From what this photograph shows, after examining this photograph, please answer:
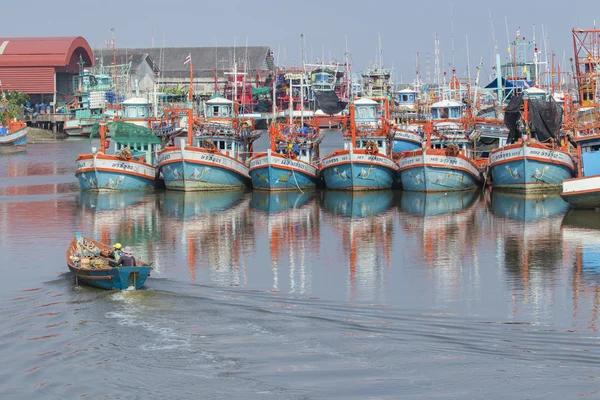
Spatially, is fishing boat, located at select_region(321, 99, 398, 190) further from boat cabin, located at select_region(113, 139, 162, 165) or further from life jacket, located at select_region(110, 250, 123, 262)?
life jacket, located at select_region(110, 250, 123, 262)

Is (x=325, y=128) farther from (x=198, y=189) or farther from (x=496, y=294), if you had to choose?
(x=496, y=294)

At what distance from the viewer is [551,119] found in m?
53.6

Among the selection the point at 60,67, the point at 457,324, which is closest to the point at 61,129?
the point at 60,67

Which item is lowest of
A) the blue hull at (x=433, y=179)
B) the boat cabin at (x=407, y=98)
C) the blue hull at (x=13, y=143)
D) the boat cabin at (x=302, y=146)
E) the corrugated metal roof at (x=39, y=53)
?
the blue hull at (x=433, y=179)

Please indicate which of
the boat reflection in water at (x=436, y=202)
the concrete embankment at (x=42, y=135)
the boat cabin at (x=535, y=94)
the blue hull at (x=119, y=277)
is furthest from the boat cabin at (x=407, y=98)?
the blue hull at (x=119, y=277)

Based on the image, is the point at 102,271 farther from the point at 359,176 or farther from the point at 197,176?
the point at 359,176

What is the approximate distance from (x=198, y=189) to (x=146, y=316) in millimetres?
29078

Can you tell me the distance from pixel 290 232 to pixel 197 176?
13763 millimetres

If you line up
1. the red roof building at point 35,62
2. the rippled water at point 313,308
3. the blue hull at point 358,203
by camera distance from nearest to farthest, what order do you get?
the rippled water at point 313,308 → the blue hull at point 358,203 → the red roof building at point 35,62

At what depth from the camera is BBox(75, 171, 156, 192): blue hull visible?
54844 mm

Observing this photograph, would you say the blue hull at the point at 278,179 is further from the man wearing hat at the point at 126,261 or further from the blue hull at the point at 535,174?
the man wearing hat at the point at 126,261

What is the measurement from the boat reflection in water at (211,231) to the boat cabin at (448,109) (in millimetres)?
17300

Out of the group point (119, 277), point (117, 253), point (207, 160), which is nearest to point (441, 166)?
point (207, 160)

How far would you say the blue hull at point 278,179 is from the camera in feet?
178
